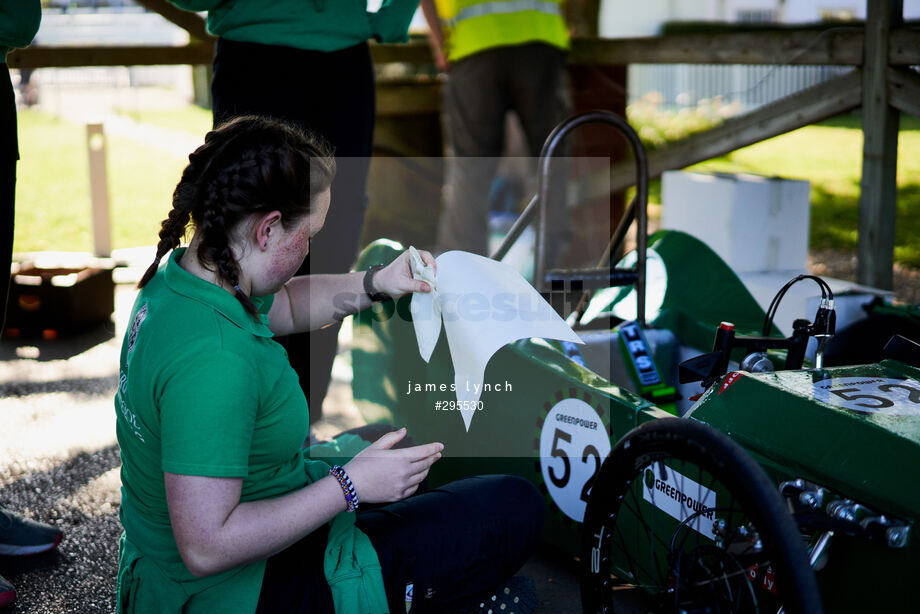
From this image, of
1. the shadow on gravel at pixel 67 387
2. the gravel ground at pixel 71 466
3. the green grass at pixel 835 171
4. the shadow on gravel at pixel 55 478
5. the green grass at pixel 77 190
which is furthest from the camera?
the green grass at pixel 835 171

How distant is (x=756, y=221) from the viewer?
14.0ft

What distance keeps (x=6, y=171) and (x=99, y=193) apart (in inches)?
147

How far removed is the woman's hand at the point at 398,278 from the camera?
206 centimetres

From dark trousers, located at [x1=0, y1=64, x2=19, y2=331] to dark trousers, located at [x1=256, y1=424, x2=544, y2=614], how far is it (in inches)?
43.5

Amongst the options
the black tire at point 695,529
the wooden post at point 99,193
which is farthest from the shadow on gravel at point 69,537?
the wooden post at point 99,193

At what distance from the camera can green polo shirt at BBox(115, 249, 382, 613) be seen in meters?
1.41

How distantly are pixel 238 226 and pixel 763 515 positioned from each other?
0.95 m

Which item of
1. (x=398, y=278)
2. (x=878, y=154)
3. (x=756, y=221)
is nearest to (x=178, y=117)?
(x=756, y=221)

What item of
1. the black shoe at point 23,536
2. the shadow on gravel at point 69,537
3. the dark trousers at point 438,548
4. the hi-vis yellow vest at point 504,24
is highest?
the hi-vis yellow vest at point 504,24

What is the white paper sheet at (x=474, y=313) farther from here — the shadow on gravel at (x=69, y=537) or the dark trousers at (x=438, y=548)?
the shadow on gravel at (x=69, y=537)

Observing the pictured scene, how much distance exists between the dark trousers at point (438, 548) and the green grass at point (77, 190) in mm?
4434

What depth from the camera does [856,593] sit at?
1584mm

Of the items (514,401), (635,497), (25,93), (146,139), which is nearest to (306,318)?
(514,401)

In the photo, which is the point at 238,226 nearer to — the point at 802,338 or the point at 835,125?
the point at 802,338
